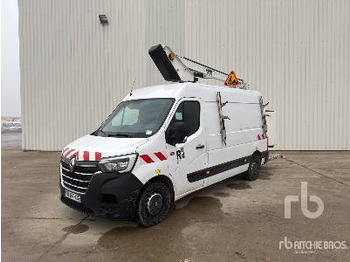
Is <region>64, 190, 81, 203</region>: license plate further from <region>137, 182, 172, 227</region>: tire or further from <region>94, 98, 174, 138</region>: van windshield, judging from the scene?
<region>94, 98, 174, 138</region>: van windshield

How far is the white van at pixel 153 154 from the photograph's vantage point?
153 inches

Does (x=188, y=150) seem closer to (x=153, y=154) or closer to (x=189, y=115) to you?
(x=189, y=115)

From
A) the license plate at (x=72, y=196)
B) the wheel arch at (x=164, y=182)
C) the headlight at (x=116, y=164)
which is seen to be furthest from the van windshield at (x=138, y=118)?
the license plate at (x=72, y=196)

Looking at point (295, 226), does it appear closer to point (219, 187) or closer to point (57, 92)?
point (219, 187)

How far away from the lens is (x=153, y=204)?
4.27m

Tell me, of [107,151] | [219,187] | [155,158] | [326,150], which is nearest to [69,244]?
[107,151]

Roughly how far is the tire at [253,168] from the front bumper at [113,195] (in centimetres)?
392

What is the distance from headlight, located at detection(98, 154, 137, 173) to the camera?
385 cm

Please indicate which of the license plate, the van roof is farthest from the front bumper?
the van roof

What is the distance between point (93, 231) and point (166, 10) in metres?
10.4

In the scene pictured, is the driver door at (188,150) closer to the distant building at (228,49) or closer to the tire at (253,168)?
the tire at (253,168)

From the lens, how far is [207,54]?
12.2 metres

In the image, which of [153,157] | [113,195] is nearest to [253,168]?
[153,157]

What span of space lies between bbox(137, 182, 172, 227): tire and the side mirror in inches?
28.4
